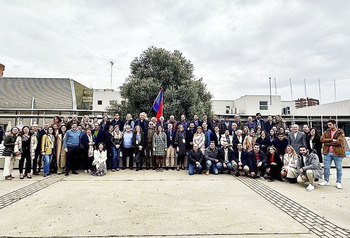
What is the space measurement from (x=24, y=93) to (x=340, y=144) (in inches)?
1469

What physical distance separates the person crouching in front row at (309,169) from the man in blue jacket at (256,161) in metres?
1.03

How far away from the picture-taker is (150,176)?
684cm

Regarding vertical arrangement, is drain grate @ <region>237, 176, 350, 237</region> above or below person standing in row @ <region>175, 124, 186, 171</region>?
below

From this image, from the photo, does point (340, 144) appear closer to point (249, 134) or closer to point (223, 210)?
point (249, 134)

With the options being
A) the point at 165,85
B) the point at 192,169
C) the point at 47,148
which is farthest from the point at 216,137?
the point at 165,85

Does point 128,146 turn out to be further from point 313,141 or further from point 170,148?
point 313,141

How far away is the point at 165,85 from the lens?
17594mm

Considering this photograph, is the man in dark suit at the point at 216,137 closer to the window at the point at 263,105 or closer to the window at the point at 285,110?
the window at the point at 263,105

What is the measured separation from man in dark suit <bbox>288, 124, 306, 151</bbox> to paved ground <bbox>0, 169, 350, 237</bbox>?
148 centimetres

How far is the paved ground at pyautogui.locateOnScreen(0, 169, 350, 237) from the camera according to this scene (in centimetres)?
314

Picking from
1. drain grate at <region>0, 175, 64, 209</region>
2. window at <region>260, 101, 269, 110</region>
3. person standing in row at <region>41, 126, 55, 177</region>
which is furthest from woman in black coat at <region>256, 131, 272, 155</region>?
window at <region>260, 101, 269, 110</region>

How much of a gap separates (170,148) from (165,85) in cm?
1051

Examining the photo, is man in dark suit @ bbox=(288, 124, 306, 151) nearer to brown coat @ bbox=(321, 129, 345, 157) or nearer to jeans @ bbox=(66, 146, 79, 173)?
brown coat @ bbox=(321, 129, 345, 157)

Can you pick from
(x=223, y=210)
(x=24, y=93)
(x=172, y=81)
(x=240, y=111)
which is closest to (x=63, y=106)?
(x=24, y=93)
